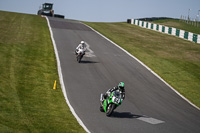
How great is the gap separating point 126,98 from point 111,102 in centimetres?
406

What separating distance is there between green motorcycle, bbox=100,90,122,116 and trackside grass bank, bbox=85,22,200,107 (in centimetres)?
757

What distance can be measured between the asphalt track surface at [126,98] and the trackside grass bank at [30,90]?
3.06 ft

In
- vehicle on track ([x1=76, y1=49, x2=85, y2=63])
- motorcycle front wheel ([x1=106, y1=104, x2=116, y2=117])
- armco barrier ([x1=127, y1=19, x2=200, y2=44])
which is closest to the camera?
motorcycle front wheel ([x1=106, y1=104, x2=116, y2=117])

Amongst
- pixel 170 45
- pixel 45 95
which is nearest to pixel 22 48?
pixel 45 95

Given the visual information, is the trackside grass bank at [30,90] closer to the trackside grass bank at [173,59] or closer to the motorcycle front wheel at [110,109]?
the motorcycle front wheel at [110,109]

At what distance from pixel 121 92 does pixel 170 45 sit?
2794cm

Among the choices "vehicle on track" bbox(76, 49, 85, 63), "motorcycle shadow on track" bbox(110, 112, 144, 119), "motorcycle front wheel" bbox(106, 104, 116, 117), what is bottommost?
"motorcycle shadow on track" bbox(110, 112, 144, 119)

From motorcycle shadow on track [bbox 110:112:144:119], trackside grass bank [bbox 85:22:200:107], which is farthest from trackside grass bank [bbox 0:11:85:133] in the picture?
trackside grass bank [bbox 85:22:200:107]

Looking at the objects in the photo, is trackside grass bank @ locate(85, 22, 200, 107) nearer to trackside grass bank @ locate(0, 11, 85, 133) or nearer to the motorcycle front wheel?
the motorcycle front wheel

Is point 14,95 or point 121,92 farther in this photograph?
point 14,95

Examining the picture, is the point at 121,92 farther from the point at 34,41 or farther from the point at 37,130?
the point at 34,41

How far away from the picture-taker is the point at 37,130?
34.6 ft

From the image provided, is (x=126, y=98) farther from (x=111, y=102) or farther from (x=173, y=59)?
(x=173, y=59)

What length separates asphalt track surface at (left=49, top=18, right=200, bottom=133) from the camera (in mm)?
13023
